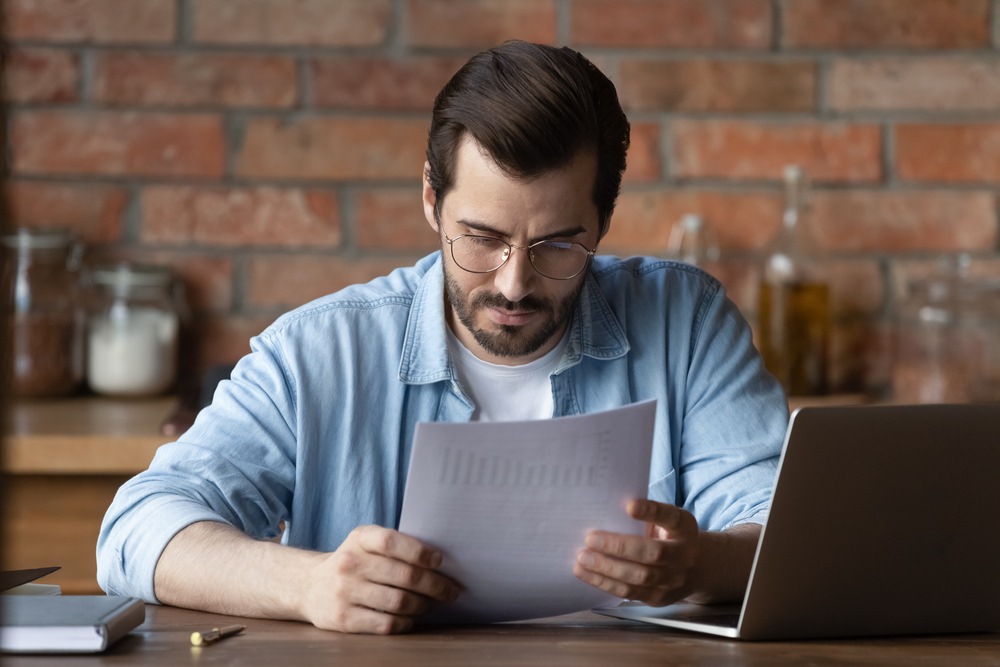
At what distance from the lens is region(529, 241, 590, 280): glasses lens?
1.28m

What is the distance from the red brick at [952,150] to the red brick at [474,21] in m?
0.70

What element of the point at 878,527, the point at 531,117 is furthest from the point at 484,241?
the point at 878,527

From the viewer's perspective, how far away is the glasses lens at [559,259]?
1280mm

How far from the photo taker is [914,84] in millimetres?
2172

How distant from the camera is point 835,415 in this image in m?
0.89

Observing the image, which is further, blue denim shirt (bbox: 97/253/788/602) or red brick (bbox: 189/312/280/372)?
red brick (bbox: 189/312/280/372)

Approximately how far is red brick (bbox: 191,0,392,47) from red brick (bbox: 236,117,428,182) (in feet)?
0.49

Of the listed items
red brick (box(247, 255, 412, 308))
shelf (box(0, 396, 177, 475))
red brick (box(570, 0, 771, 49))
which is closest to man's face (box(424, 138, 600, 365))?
shelf (box(0, 396, 177, 475))

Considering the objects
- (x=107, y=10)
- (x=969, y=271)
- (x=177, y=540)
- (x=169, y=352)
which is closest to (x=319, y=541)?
(x=177, y=540)

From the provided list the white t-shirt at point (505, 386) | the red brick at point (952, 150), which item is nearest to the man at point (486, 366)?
the white t-shirt at point (505, 386)

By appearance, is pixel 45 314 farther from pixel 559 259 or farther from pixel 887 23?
pixel 887 23

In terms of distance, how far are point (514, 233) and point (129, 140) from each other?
117 centimetres

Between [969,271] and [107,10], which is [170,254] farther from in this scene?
[969,271]

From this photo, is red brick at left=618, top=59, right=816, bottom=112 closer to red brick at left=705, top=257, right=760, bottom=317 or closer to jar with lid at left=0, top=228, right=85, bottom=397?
red brick at left=705, top=257, right=760, bottom=317
